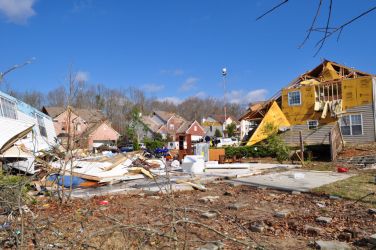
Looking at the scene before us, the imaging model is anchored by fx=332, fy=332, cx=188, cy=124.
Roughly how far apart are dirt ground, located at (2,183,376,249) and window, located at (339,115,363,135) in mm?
19728

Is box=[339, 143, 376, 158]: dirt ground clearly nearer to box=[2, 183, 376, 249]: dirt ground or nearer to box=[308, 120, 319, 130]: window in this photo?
box=[308, 120, 319, 130]: window

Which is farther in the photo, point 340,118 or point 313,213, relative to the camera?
point 340,118

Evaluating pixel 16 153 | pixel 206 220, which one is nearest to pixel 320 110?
pixel 16 153

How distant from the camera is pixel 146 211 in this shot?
307 inches

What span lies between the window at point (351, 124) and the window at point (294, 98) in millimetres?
4173

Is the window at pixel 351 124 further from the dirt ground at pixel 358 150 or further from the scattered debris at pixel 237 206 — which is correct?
the scattered debris at pixel 237 206

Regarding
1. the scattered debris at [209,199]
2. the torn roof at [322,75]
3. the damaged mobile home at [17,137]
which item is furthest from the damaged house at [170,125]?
the scattered debris at [209,199]

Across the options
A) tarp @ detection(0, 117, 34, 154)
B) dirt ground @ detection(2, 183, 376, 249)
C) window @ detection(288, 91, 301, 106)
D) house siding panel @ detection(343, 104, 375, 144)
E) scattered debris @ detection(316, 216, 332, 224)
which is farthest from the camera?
window @ detection(288, 91, 301, 106)

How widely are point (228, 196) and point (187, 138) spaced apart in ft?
37.8

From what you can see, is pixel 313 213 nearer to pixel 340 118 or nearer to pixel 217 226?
pixel 217 226

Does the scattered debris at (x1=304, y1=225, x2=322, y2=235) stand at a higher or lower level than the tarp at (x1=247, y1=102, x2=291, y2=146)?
lower

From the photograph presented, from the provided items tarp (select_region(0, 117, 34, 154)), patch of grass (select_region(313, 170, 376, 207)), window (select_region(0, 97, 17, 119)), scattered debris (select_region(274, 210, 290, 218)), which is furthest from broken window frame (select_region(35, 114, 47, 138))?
scattered debris (select_region(274, 210, 290, 218))

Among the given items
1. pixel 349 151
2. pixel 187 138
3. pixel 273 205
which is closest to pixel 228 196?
pixel 273 205

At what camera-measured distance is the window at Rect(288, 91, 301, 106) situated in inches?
1191
